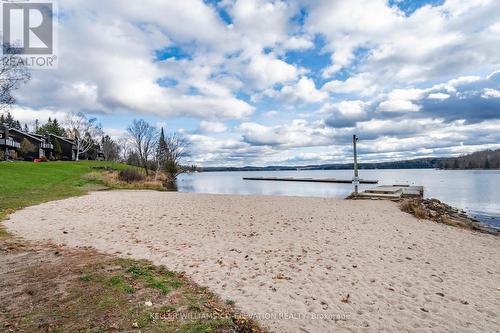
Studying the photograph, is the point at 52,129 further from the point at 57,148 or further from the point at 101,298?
the point at 101,298

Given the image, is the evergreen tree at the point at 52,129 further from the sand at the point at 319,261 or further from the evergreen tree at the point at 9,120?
the sand at the point at 319,261

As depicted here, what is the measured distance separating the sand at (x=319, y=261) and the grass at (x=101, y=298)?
60 cm

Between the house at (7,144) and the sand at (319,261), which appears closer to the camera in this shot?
the sand at (319,261)

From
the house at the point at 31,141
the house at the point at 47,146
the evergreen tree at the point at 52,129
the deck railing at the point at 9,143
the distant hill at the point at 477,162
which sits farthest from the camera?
the distant hill at the point at 477,162

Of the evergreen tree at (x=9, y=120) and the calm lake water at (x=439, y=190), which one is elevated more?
the evergreen tree at (x=9, y=120)

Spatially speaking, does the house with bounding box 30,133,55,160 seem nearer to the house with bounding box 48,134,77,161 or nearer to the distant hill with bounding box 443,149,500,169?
the house with bounding box 48,134,77,161

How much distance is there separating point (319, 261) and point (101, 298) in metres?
4.68

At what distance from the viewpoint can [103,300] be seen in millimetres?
4000

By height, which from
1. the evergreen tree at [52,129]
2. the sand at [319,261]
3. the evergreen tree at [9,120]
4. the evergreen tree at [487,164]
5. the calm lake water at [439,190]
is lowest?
the calm lake water at [439,190]

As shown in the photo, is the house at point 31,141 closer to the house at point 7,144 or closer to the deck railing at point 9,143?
the deck railing at point 9,143

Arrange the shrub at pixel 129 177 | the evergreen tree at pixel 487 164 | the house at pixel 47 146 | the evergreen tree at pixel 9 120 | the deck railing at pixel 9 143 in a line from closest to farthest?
the shrub at pixel 129 177
the deck railing at pixel 9 143
the house at pixel 47 146
the evergreen tree at pixel 9 120
the evergreen tree at pixel 487 164

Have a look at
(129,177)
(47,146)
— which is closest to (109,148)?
Answer: (47,146)

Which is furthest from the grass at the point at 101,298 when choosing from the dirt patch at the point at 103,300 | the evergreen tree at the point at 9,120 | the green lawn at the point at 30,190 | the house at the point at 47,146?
the evergreen tree at the point at 9,120

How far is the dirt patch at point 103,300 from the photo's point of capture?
3.48 meters
